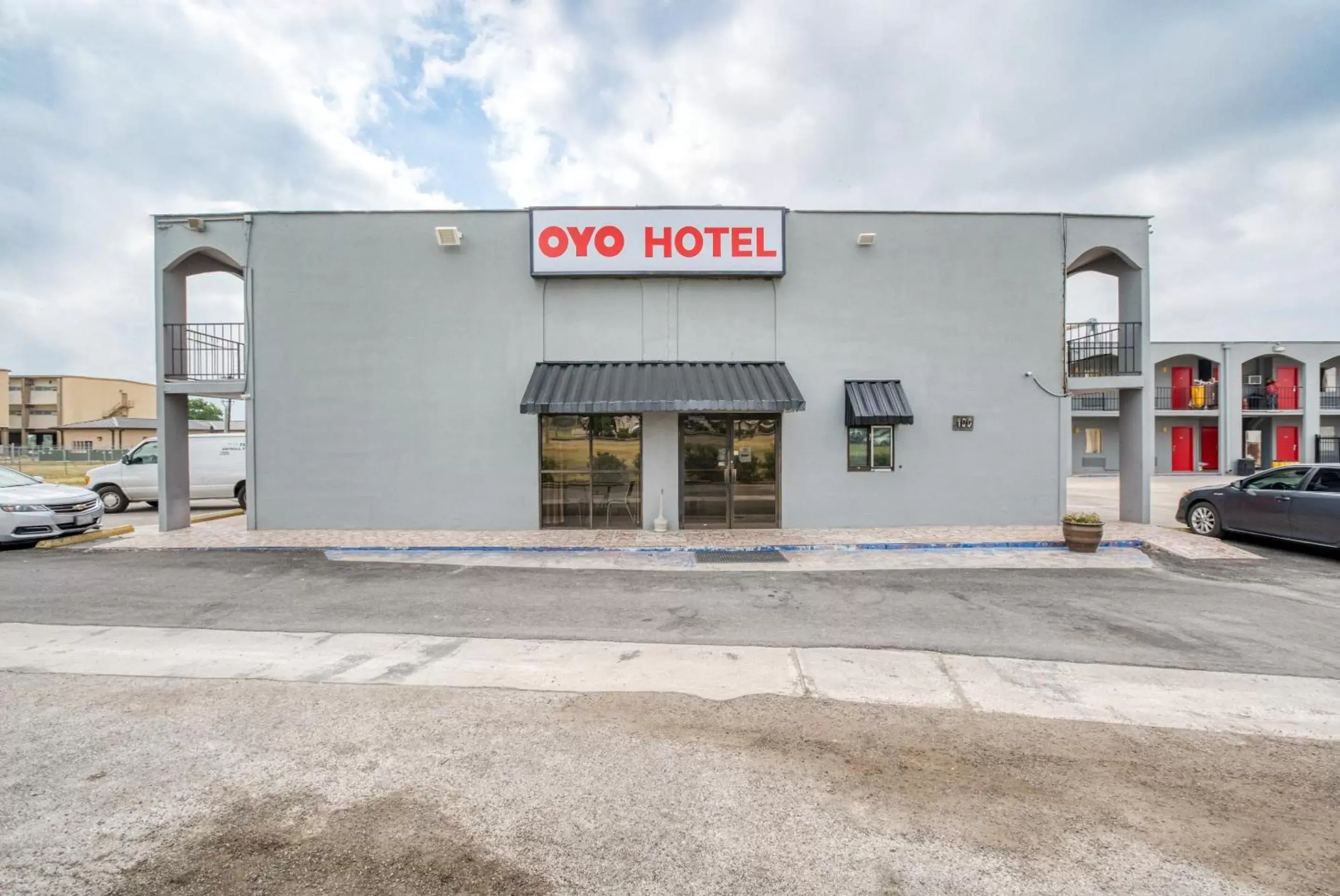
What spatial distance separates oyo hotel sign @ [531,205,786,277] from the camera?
11.9 m

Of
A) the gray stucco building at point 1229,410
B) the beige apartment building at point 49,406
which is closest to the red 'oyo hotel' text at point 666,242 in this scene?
the gray stucco building at point 1229,410

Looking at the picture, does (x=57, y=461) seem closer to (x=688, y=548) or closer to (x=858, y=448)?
(x=688, y=548)

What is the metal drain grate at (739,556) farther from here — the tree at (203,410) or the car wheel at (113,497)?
the tree at (203,410)

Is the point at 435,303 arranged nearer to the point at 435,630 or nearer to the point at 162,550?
the point at 162,550

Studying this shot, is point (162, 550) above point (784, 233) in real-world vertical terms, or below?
below

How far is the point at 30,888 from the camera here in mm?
2508

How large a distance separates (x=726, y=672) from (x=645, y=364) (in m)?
8.08

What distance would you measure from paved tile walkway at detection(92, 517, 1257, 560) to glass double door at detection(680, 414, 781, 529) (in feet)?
1.09

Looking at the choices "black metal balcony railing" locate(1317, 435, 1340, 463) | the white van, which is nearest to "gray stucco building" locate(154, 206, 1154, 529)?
the white van

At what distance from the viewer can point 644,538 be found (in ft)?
37.1

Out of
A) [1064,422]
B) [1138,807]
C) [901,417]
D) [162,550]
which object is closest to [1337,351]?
[1064,422]

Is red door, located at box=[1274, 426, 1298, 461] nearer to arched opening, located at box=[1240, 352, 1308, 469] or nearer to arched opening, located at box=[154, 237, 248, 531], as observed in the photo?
arched opening, located at box=[1240, 352, 1308, 469]

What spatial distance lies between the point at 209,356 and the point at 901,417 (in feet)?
48.8

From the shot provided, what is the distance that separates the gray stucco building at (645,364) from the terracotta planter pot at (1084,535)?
92.3 inches
